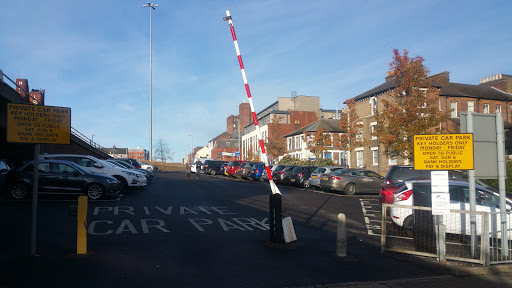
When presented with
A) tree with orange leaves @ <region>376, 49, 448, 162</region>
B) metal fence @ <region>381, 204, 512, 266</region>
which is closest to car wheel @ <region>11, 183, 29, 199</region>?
metal fence @ <region>381, 204, 512, 266</region>

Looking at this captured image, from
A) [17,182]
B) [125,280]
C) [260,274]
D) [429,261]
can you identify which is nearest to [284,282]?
[260,274]

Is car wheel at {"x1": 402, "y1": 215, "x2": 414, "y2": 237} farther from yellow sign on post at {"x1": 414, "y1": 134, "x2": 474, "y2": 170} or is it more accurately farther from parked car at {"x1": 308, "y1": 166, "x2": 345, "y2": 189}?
parked car at {"x1": 308, "y1": 166, "x2": 345, "y2": 189}

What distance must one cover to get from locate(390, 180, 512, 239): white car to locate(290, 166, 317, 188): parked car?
14.9 metres

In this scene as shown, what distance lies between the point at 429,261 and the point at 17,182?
13.9 meters

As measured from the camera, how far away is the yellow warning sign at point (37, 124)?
707cm

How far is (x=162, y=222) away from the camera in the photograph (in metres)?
11.0

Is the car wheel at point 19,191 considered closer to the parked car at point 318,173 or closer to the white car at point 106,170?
the white car at point 106,170

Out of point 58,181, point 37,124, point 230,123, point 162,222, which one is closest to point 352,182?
point 162,222

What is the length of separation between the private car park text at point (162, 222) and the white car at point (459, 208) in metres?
3.67

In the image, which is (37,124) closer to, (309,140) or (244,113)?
(309,140)

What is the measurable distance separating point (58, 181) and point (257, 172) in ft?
57.7

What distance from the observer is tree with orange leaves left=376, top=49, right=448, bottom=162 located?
28.7 meters

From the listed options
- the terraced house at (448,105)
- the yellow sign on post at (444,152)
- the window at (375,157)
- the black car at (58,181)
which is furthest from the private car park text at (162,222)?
the window at (375,157)

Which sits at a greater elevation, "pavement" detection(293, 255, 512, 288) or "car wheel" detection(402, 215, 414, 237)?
"car wheel" detection(402, 215, 414, 237)
